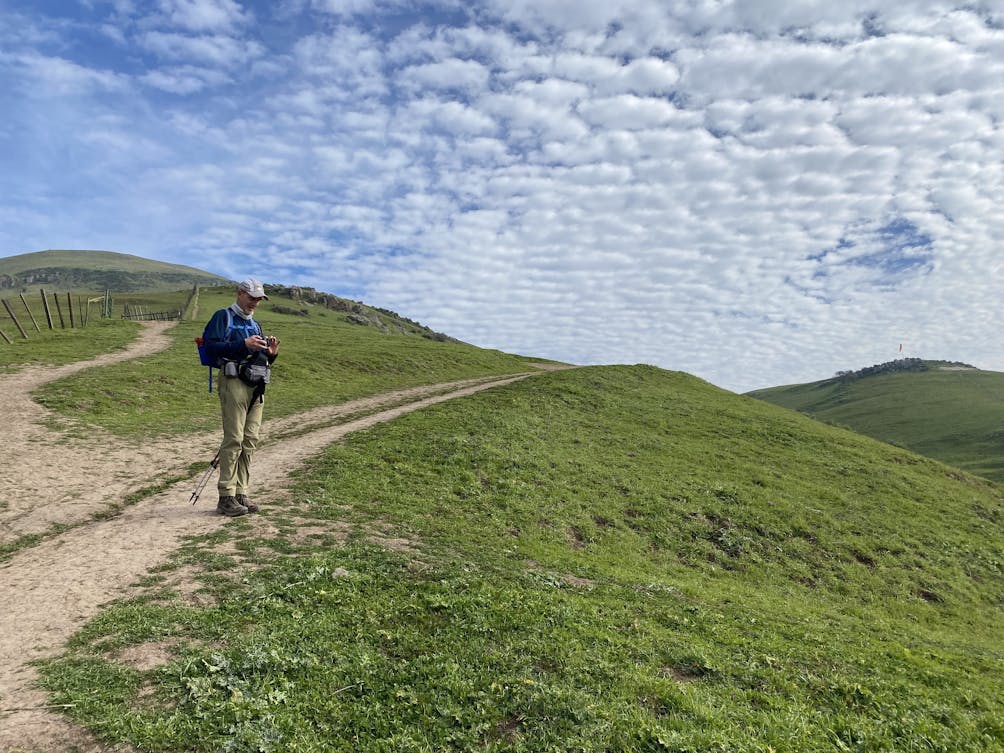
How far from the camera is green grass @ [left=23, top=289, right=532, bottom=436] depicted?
895 inches

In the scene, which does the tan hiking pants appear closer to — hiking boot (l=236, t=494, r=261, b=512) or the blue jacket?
hiking boot (l=236, t=494, r=261, b=512)

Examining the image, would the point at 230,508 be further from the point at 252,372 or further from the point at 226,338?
the point at 226,338

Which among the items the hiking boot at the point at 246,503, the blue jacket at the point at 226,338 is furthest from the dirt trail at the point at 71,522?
the blue jacket at the point at 226,338

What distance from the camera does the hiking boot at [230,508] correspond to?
11.8 meters

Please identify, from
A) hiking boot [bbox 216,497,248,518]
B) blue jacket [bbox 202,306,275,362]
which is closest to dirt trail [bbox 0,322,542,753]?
hiking boot [bbox 216,497,248,518]

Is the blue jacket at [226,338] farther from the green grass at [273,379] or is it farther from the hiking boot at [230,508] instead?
the green grass at [273,379]

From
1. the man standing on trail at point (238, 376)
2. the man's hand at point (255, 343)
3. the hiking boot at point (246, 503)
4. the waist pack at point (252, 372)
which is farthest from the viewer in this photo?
the hiking boot at point (246, 503)

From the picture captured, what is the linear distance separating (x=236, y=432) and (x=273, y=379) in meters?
26.5

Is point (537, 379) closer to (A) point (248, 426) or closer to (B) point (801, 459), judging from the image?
(B) point (801, 459)

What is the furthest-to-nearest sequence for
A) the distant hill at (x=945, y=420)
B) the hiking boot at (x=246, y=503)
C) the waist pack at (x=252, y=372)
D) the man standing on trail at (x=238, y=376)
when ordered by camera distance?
the distant hill at (x=945, y=420) → the hiking boot at (x=246, y=503) → the waist pack at (x=252, y=372) → the man standing on trail at (x=238, y=376)

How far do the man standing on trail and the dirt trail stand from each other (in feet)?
3.25

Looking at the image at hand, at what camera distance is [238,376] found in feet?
37.8

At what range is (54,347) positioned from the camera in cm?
3556

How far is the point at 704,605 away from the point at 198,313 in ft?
291
